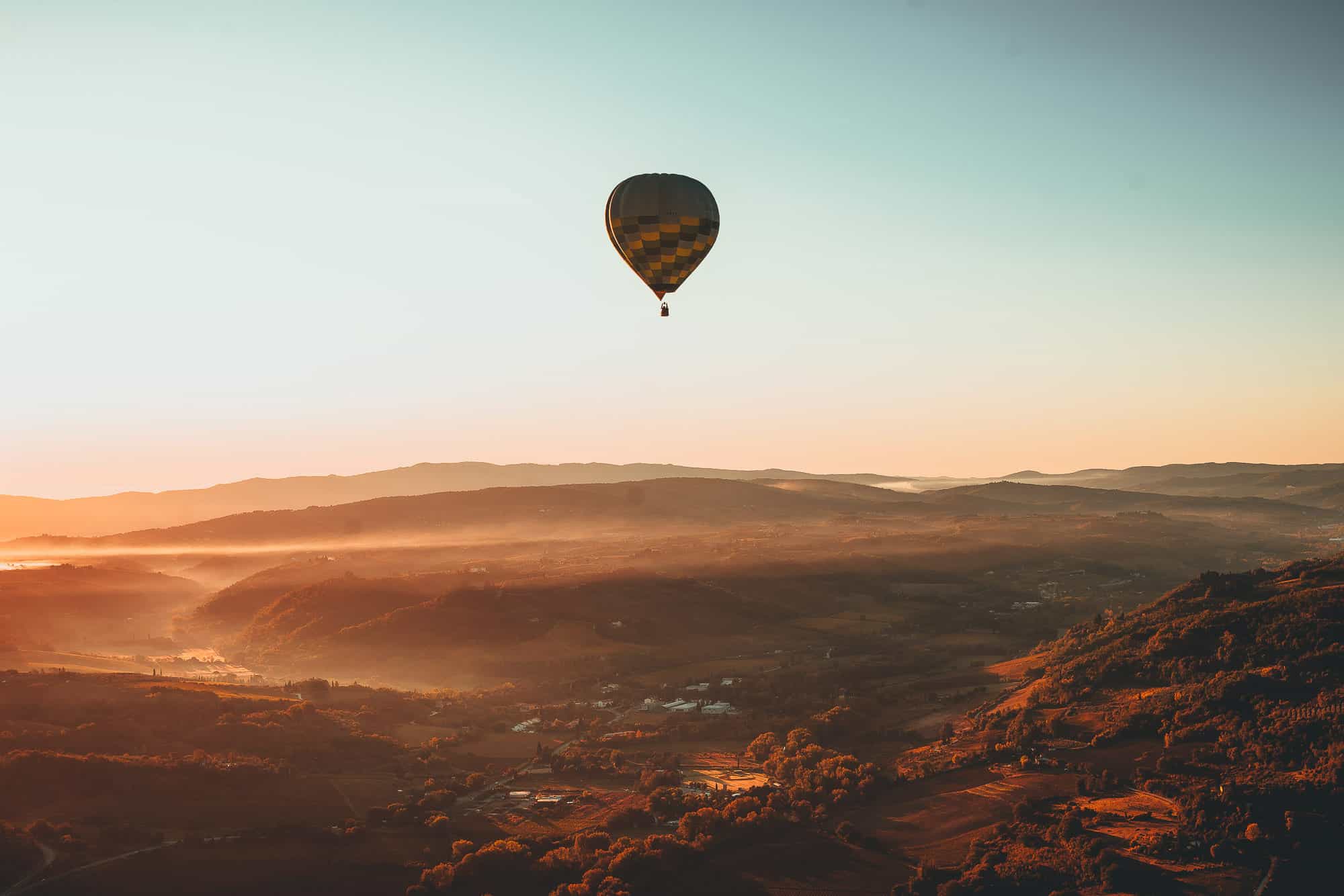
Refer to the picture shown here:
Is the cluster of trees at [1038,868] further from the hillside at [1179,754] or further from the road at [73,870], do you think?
the road at [73,870]

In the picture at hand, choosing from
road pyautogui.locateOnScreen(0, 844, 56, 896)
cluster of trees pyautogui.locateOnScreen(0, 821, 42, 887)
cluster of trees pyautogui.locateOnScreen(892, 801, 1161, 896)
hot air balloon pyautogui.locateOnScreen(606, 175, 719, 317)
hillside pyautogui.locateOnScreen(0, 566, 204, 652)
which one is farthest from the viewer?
hillside pyautogui.locateOnScreen(0, 566, 204, 652)

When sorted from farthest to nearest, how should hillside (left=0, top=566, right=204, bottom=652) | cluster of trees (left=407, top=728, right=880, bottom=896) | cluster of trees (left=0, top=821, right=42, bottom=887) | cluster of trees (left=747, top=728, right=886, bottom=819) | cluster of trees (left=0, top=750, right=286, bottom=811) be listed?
hillside (left=0, top=566, right=204, bottom=652)
cluster of trees (left=747, top=728, right=886, bottom=819)
cluster of trees (left=0, top=750, right=286, bottom=811)
cluster of trees (left=407, top=728, right=880, bottom=896)
cluster of trees (left=0, top=821, right=42, bottom=887)

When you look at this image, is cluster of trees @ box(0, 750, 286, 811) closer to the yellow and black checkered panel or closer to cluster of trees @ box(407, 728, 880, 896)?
cluster of trees @ box(407, 728, 880, 896)

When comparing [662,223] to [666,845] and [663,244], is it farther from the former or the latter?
[666,845]

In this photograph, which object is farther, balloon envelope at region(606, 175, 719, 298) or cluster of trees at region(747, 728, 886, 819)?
balloon envelope at region(606, 175, 719, 298)

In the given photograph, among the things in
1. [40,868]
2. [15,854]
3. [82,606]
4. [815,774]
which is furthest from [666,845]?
[82,606]

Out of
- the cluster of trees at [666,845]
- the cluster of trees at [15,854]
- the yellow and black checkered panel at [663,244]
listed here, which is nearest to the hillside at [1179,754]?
the cluster of trees at [666,845]

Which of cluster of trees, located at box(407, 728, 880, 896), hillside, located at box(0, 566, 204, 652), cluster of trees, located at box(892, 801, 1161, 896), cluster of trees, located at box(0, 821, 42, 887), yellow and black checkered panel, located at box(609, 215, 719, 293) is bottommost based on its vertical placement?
cluster of trees, located at box(407, 728, 880, 896)

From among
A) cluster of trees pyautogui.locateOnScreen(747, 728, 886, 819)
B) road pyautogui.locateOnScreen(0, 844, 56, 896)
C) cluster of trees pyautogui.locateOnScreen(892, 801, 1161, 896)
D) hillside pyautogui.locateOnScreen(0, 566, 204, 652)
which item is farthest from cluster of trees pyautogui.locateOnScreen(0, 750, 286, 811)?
hillside pyautogui.locateOnScreen(0, 566, 204, 652)

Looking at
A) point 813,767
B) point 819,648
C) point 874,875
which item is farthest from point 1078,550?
point 874,875
